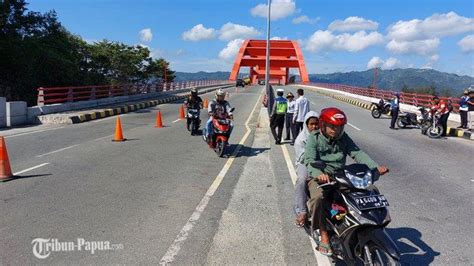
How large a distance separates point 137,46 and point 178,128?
45.1 m

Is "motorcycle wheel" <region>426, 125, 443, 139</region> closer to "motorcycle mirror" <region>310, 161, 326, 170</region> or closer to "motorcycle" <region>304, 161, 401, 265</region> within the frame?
"motorcycle" <region>304, 161, 401, 265</region>

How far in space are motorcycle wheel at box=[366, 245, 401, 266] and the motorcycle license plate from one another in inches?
13.5

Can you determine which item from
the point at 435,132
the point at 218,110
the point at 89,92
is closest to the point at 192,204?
the point at 218,110

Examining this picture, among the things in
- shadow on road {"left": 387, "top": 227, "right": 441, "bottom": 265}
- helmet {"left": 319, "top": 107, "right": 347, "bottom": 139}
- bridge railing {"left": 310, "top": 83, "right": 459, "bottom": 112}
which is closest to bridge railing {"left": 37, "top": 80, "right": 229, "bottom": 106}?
bridge railing {"left": 310, "top": 83, "right": 459, "bottom": 112}

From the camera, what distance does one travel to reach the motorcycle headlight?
3842 mm

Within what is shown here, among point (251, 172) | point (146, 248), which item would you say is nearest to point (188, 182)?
point (251, 172)

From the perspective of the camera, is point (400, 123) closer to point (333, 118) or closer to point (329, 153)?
point (329, 153)

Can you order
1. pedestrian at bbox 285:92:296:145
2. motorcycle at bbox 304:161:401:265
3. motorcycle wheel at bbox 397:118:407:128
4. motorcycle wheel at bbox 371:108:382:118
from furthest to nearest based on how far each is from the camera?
motorcycle wheel at bbox 371:108:382:118 → motorcycle wheel at bbox 397:118:407:128 → pedestrian at bbox 285:92:296:145 → motorcycle at bbox 304:161:401:265

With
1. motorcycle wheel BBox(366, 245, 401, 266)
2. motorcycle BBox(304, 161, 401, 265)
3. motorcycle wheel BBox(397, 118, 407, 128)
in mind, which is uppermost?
motorcycle BBox(304, 161, 401, 265)

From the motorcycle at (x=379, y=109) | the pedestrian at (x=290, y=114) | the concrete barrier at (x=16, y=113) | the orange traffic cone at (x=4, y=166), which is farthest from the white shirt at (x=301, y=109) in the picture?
the motorcycle at (x=379, y=109)

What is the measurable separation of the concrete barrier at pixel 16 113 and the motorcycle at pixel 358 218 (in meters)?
16.7

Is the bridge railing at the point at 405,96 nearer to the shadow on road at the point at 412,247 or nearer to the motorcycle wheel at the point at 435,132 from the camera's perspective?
the motorcycle wheel at the point at 435,132

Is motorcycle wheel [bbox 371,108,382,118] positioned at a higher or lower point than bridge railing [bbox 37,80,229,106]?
lower

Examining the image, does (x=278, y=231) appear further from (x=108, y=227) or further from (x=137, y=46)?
(x=137, y=46)
